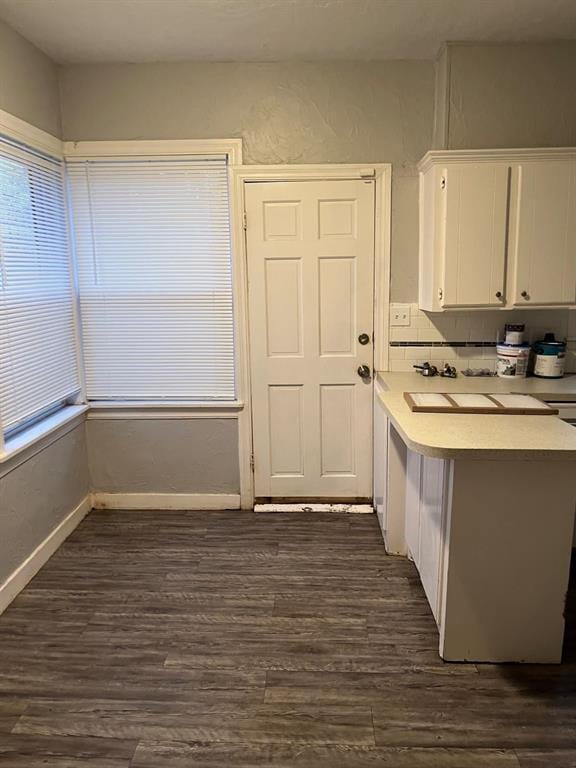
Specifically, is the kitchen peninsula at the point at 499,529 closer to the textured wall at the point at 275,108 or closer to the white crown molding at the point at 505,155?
the white crown molding at the point at 505,155

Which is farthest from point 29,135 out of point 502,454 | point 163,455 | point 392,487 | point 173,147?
point 502,454

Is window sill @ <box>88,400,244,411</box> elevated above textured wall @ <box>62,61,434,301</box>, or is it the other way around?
textured wall @ <box>62,61,434,301</box>

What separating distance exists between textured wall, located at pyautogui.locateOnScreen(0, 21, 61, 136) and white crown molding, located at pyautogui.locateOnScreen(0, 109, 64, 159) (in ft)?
0.12

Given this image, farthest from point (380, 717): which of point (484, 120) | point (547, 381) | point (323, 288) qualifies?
point (484, 120)

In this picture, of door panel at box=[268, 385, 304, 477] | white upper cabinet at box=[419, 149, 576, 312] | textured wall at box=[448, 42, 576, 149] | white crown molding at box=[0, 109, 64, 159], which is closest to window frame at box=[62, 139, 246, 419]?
white crown molding at box=[0, 109, 64, 159]

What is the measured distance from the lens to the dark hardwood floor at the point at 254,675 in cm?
172

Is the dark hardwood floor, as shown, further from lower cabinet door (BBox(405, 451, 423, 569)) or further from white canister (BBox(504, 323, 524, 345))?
white canister (BBox(504, 323, 524, 345))

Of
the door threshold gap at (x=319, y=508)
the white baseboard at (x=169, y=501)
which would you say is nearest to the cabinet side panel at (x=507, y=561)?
the door threshold gap at (x=319, y=508)

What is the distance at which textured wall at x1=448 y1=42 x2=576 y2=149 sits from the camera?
2.87 meters

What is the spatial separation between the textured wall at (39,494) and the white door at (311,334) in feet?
3.58

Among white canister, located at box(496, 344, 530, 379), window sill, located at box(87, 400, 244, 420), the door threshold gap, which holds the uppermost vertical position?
white canister, located at box(496, 344, 530, 379)

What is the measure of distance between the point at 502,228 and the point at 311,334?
46.8 inches

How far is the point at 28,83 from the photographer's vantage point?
2768 mm

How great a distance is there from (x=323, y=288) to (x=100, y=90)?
1.68 meters
